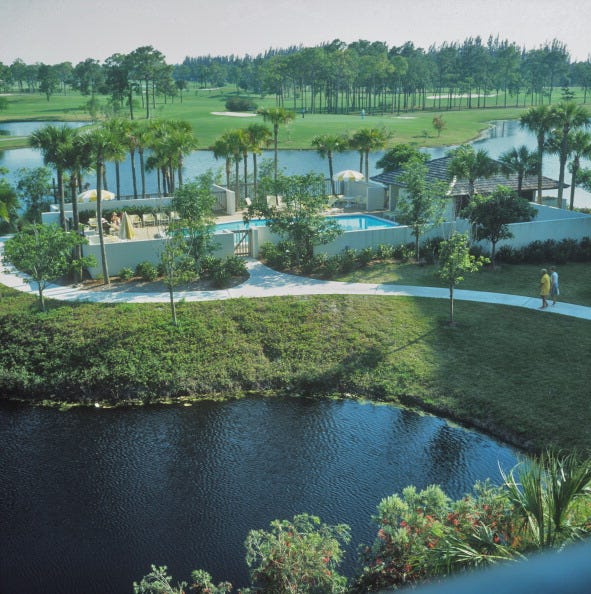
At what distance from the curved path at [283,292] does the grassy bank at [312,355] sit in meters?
0.73

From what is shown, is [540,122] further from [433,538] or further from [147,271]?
[433,538]

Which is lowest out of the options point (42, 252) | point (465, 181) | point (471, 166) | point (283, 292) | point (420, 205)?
point (283, 292)

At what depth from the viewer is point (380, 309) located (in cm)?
2206

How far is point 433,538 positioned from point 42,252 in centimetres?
1615

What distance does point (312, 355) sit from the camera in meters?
20.1

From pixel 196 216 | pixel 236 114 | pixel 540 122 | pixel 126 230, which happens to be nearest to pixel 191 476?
pixel 196 216

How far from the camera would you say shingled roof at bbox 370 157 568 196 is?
1254 inches

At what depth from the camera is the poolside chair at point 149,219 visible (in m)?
31.9

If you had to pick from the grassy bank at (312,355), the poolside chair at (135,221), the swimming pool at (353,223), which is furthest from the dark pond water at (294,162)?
the grassy bank at (312,355)

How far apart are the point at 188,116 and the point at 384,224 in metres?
81.5

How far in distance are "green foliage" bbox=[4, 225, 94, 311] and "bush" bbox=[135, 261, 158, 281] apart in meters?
2.46

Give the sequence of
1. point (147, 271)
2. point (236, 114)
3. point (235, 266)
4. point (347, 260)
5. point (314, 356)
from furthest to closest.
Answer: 1. point (236, 114)
2. point (347, 260)
3. point (235, 266)
4. point (147, 271)
5. point (314, 356)

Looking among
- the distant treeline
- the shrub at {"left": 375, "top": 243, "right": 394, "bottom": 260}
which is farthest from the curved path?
the distant treeline

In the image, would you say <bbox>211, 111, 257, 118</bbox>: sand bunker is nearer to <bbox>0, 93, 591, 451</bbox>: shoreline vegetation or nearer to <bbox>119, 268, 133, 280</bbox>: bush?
<bbox>119, 268, 133, 280</bbox>: bush
